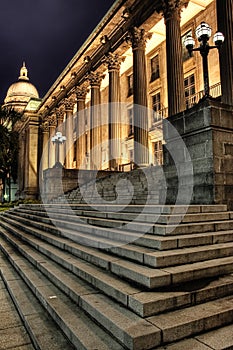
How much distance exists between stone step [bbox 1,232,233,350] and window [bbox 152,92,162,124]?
20.5 m

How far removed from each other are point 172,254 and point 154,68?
23322mm

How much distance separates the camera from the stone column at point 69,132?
30984 millimetres

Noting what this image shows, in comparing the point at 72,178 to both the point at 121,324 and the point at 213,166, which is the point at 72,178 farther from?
the point at 121,324

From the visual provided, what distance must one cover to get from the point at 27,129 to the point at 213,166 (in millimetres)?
38280

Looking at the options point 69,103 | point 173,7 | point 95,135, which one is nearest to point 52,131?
point 69,103

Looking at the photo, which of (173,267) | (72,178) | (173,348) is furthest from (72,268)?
(72,178)

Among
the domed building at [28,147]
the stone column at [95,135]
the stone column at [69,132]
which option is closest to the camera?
the stone column at [95,135]

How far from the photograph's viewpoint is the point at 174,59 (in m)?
14.7

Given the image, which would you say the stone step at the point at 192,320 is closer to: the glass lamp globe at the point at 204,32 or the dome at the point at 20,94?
the glass lamp globe at the point at 204,32

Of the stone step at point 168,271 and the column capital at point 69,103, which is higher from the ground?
the column capital at point 69,103

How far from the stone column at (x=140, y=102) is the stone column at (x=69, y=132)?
46.6ft

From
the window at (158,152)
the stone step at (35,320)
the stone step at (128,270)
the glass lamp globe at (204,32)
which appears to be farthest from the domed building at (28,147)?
the stone step at (35,320)

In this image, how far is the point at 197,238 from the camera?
15.0 ft

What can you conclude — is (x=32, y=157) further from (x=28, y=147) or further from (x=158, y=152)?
(x=158, y=152)
